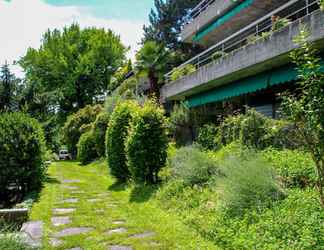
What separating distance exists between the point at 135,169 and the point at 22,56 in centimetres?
4250

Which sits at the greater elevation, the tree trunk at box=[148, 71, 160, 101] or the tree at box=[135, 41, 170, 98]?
the tree at box=[135, 41, 170, 98]

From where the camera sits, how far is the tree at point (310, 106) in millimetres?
3990

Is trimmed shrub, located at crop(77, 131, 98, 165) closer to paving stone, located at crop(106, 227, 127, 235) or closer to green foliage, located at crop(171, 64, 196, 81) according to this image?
green foliage, located at crop(171, 64, 196, 81)

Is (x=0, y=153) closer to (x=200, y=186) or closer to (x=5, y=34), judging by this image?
(x=200, y=186)

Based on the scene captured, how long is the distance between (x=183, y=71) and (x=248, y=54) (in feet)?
24.1

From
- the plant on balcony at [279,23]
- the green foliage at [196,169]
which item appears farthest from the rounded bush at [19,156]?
the plant on balcony at [279,23]

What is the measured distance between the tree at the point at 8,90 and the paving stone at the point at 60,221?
39.7 ft

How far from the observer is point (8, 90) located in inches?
742

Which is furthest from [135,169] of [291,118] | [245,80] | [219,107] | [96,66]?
[96,66]

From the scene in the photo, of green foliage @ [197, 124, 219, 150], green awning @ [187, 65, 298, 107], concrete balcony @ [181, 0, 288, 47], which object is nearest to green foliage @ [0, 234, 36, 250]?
green awning @ [187, 65, 298, 107]

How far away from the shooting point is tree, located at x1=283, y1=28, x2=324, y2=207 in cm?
399

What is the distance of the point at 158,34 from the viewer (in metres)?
43.9

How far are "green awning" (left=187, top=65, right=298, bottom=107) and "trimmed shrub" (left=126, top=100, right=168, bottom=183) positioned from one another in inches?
158

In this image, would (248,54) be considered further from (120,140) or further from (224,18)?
(224,18)
